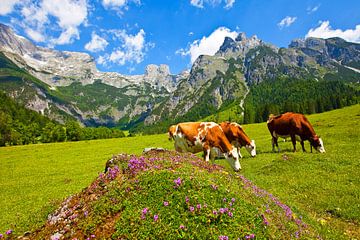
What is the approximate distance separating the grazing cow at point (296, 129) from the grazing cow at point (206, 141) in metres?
11.5

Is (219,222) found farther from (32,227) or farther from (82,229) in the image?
(32,227)

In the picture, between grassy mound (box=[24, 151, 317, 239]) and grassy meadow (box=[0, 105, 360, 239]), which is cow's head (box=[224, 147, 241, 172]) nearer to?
grassy meadow (box=[0, 105, 360, 239])

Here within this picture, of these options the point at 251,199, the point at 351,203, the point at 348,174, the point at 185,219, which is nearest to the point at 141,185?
the point at 185,219

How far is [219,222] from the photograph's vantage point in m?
6.99

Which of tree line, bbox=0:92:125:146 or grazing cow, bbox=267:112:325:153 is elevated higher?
tree line, bbox=0:92:125:146

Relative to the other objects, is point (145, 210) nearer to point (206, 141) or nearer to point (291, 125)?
point (206, 141)

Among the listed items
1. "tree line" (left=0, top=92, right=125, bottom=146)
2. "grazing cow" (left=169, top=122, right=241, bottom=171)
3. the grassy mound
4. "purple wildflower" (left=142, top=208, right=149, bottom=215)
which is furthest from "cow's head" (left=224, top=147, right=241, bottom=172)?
"tree line" (left=0, top=92, right=125, bottom=146)

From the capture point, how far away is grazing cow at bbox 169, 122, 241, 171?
16859 mm

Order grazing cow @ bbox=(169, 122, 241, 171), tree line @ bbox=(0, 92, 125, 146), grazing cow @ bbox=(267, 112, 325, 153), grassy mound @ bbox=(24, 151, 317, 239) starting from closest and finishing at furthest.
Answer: grassy mound @ bbox=(24, 151, 317, 239) → grazing cow @ bbox=(169, 122, 241, 171) → grazing cow @ bbox=(267, 112, 325, 153) → tree line @ bbox=(0, 92, 125, 146)

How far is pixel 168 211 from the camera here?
720 centimetres

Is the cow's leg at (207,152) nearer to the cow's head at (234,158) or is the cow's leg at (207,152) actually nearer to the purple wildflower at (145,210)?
the cow's head at (234,158)

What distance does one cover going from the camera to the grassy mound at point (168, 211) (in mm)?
6824

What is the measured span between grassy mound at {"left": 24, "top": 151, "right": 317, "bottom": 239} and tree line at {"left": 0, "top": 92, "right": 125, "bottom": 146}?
101 m

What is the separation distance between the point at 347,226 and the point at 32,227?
12.7 meters
